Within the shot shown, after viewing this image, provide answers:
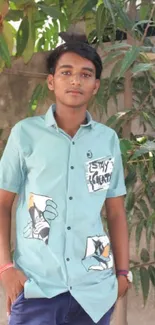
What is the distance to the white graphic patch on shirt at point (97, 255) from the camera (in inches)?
50.0

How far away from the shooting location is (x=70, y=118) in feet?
4.39

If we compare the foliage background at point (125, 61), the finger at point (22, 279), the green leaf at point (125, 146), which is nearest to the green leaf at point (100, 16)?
the foliage background at point (125, 61)

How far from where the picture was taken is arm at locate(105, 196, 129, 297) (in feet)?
4.58

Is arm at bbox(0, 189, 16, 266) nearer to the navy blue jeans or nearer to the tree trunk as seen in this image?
the navy blue jeans

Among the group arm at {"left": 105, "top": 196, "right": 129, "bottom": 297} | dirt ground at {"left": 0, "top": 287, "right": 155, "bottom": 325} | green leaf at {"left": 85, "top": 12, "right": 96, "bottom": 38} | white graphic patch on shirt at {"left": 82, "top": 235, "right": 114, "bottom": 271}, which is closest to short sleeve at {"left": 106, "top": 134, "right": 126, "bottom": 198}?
arm at {"left": 105, "top": 196, "right": 129, "bottom": 297}

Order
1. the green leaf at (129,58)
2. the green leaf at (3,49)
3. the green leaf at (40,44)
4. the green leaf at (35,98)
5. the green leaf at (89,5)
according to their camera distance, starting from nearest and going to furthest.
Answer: the green leaf at (129,58), the green leaf at (3,49), the green leaf at (89,5), the green leaf at (35,98), the green leaf at (40,44)

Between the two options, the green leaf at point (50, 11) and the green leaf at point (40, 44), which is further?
the green leaf at point (40, 44)

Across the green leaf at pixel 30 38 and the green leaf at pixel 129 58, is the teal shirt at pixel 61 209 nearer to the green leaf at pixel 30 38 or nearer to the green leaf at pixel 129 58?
the green leaf at pixel 129 58

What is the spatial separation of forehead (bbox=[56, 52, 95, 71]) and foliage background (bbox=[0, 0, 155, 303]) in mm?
201

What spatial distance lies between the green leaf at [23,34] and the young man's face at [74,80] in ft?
1.54

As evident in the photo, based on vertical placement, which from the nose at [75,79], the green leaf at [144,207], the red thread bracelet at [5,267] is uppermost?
the nose at [75,79]

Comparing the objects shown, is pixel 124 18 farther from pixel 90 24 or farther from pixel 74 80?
pixel 74 80

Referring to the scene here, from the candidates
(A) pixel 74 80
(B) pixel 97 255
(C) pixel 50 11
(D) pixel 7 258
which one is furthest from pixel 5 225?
(C) pixel 50 11

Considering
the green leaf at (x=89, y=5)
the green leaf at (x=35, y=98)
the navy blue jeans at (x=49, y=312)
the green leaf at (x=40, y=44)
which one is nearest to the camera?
the navy blue jeans at (x=49, y=312)
